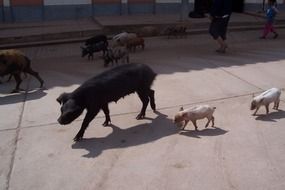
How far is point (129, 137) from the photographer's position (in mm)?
5941

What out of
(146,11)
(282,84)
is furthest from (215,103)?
(146,11)

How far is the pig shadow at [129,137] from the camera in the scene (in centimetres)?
563

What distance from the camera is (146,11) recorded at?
16.1 meters

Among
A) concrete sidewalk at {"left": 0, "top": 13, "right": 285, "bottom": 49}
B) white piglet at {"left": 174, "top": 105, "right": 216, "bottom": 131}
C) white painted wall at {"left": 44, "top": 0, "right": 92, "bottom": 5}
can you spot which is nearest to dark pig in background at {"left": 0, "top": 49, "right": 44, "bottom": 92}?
white piglet at {"left": 174, "top": 105, "right": 216, "bottom": 131}

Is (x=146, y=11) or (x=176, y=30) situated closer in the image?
(x=176, y=30)

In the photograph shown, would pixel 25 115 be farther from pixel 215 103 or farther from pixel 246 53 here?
pixel 246 53

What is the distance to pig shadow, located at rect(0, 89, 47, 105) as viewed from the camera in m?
7.54

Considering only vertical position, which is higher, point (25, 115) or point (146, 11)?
point (146, 11)

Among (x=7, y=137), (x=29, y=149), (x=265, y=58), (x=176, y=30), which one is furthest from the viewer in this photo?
(x=176, y=30)

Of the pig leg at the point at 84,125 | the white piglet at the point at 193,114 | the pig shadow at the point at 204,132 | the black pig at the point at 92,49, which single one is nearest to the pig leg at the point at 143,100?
the white piglet at the point at 193,114

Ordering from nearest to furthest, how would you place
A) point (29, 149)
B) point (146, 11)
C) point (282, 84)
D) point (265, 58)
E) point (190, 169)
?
point (190, 169), point (29, 149), point (282, 84), point (265, 58), point (146, 11)

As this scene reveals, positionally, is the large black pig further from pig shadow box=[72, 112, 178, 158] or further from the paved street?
the paved street

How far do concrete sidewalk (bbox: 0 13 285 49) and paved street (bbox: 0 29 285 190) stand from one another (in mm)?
3203

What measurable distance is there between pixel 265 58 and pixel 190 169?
6544 mm
